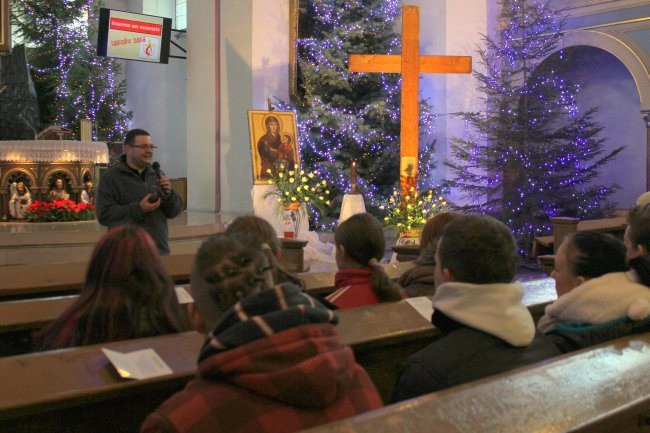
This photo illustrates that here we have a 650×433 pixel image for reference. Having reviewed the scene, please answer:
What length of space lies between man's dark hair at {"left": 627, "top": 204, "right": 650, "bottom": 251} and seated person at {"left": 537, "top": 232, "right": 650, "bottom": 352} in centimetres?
56

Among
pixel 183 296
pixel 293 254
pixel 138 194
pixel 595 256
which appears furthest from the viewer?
pixel 293 254

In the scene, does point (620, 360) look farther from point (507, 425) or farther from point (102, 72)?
point (102, 72)

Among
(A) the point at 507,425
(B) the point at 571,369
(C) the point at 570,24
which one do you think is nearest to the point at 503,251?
(B) the point at 571,369

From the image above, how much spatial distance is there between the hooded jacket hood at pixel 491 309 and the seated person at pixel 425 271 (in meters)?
1.34

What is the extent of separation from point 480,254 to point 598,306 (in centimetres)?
54

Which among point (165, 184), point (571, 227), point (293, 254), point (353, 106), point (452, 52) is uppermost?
point (452, 52)

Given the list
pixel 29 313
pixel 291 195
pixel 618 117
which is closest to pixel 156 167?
pixel 29 313

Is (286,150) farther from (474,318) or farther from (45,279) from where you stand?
(474,318)

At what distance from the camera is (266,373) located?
1281 millimetres

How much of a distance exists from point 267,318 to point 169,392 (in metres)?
0.82

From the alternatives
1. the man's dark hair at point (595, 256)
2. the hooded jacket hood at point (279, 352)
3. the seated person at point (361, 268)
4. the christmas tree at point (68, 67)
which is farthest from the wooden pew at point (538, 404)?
the christmas tree at point (68, 67)

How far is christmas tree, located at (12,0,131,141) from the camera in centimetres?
1581

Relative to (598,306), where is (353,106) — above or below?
above

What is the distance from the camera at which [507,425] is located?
1.30m
